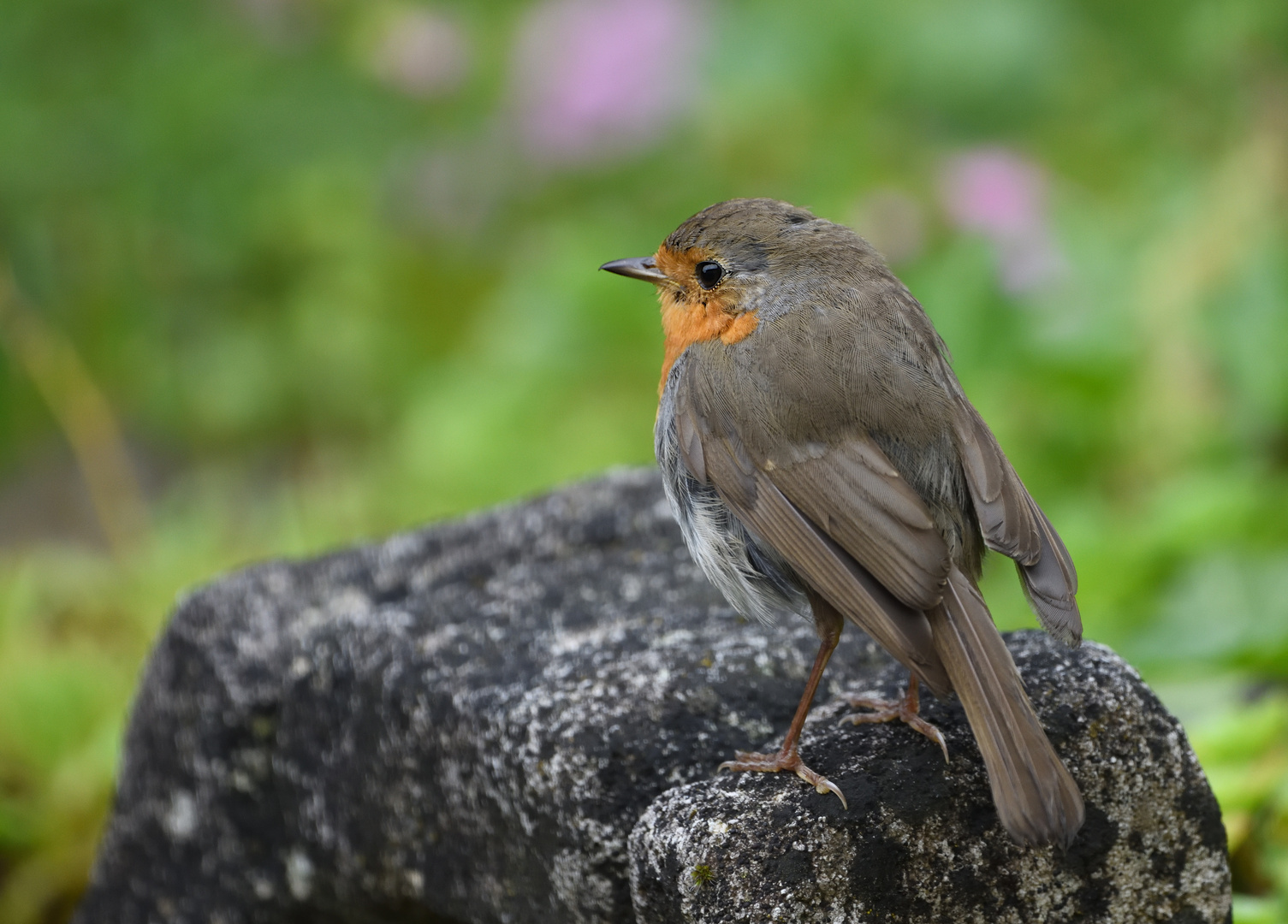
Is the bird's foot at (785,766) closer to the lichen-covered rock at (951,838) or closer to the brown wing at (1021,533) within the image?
the lichen-covered rock at (951,838)

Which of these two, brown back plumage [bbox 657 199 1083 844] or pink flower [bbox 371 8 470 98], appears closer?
brown back plumage [bbox 657 199 1083 844]

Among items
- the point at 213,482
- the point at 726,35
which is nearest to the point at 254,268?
the point at 213,482

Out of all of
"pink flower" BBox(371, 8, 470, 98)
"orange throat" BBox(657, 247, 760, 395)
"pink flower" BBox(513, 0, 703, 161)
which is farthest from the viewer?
"pink flower" BBox(513, 0, 703, 161)

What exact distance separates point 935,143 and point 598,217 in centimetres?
153

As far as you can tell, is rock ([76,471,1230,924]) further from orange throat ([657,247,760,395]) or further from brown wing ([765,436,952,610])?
orange throat ([657,247,760,395])

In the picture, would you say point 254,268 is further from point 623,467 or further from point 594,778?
point 594,778

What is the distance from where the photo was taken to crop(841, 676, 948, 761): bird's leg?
2441 millimetres

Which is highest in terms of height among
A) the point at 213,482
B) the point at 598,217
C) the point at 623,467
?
the point at 598,217

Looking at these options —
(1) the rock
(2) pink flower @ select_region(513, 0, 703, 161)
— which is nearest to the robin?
(1) the rock

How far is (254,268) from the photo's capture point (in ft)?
20.2

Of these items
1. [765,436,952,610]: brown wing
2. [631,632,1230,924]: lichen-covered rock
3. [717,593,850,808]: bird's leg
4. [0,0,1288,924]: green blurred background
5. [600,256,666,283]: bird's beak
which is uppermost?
[0,0,1288,924]: green blurred background

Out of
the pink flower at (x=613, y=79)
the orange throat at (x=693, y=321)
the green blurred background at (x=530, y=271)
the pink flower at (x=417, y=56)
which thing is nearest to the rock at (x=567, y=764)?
the orange throat at (x=693, y=321)

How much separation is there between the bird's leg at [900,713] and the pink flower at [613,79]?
4628 mm

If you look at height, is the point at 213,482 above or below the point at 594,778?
above
